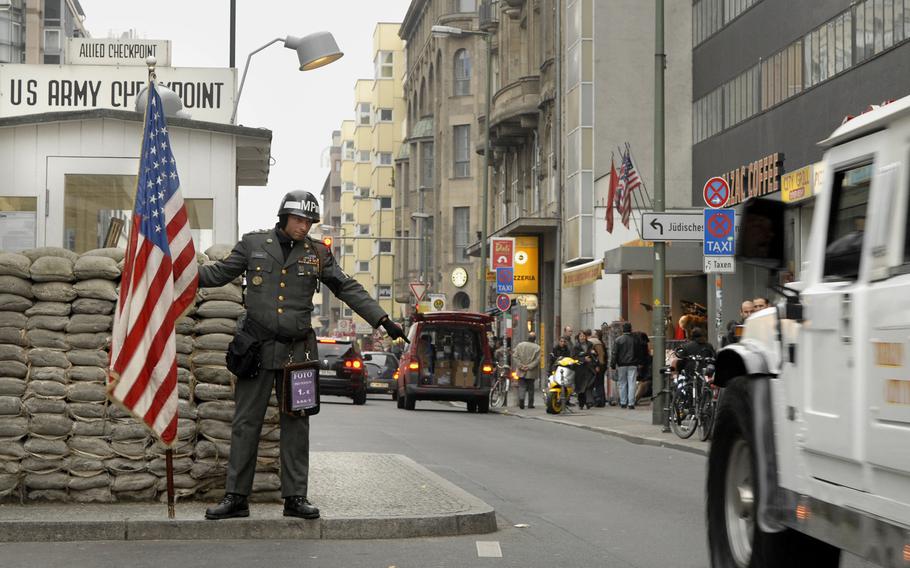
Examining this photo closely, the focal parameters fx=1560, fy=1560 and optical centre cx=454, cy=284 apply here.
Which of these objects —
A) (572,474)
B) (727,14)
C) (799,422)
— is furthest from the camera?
(727,14)

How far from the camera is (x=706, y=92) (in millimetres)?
42125

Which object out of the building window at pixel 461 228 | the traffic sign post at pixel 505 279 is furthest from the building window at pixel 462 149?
the traffic sign post at pixel 505 279

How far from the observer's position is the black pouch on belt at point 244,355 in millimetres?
9578

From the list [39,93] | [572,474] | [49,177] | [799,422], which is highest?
[39,93]

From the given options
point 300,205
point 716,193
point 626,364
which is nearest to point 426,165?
point 626,364

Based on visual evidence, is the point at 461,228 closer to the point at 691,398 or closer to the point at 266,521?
the point at 691,398

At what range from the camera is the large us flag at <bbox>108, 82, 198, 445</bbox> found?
9.50 metres

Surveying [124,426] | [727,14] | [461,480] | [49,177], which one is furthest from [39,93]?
[727,14]

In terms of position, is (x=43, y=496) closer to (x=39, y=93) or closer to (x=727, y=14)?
(x=39, y=93)

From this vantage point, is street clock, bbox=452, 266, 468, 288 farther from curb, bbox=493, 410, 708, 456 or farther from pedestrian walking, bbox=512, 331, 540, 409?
curb, bbox=493, 410, 708, 456

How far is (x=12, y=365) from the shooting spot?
10.0 m

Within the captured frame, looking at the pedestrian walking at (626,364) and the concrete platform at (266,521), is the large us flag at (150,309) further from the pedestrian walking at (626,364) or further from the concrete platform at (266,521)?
the pedestrian walking at (626,364)

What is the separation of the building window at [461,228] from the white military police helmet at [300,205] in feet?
231

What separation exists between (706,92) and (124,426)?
33807mm
